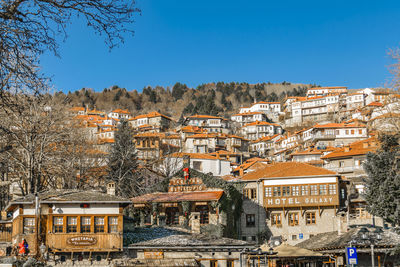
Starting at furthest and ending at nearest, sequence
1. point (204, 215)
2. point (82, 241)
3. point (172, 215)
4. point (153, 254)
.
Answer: point (172, 215) → point (204, 215) → point (153, 254) → point (82, 241)

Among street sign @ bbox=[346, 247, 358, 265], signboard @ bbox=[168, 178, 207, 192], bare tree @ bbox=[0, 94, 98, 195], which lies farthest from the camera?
signboard @ bbox=[168, 178, 207, 192]

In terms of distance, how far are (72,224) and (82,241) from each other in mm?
1194

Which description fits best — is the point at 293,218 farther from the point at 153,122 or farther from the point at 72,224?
the point at 153,122

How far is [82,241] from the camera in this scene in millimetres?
29266

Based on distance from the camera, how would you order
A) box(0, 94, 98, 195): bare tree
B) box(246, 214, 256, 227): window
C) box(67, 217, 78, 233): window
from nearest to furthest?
box(67, 217, 78, 233): window
box(0, 94, 98, 195): bare tree
box(246, 214, 256, 227): window

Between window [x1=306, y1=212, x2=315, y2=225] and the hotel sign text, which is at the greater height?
the hotel sign text

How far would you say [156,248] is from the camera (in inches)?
1159

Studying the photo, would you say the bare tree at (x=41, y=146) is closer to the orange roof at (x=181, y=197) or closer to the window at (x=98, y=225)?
the orange roof at (x=181, y=197)

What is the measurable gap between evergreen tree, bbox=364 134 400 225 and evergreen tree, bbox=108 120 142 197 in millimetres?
21358

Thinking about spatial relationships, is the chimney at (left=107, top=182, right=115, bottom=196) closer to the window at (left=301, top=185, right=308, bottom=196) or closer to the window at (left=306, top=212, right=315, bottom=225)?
the window at (left=301, top=185, right=308, bottom=196)

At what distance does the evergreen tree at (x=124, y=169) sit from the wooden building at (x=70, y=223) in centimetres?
1707

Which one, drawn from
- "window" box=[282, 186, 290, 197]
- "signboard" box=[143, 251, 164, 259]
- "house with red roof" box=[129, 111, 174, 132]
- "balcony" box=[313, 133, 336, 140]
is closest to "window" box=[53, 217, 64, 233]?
"signboard" box=[143, 251, 164, 259]

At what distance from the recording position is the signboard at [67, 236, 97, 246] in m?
29.2

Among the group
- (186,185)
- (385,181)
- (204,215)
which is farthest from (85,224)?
(385,181)
